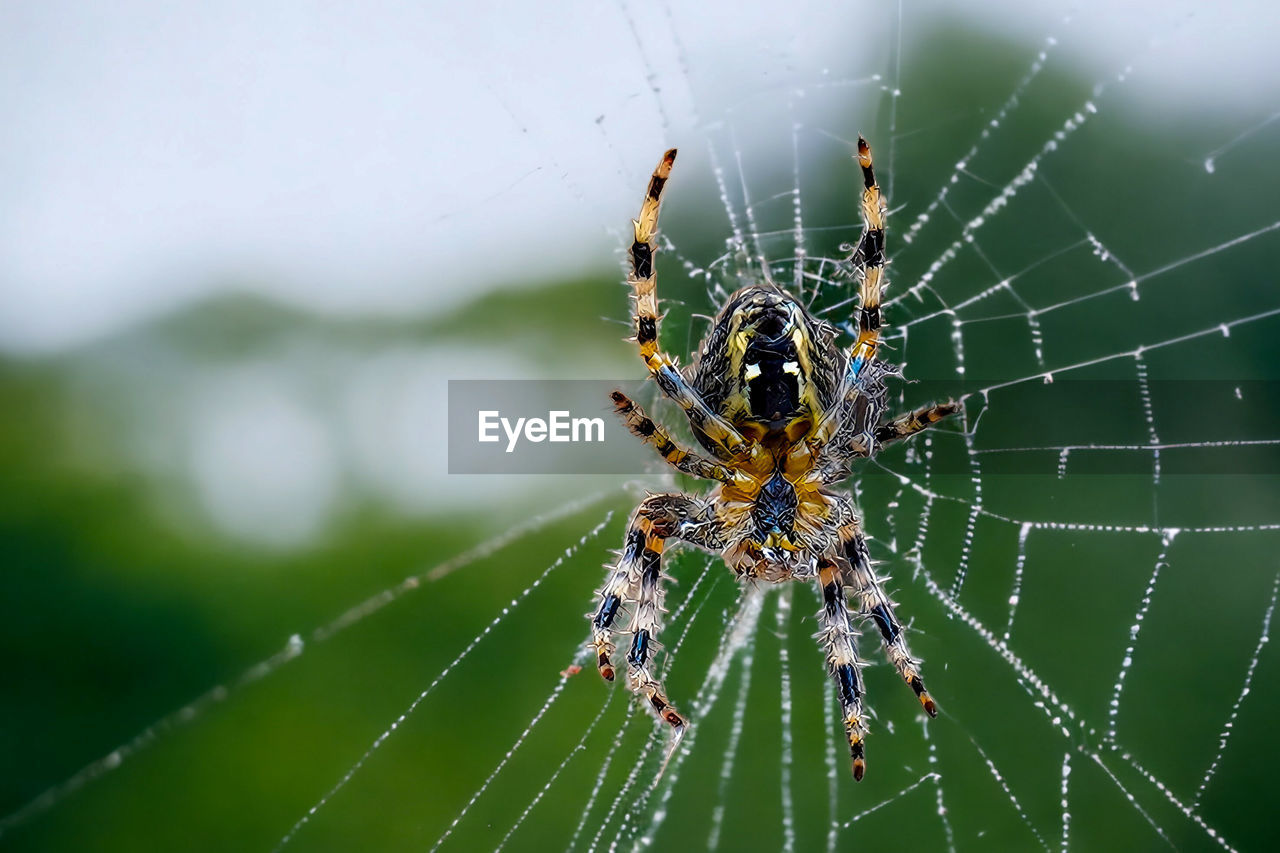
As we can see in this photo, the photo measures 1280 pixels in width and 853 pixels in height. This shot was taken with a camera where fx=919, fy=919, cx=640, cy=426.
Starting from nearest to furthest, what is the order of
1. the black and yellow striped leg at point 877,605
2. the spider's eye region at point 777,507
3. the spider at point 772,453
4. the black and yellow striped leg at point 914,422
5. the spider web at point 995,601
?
the spider at point 772,453 < the black and yellow striped leg at point 914,422 < the black and yellow striped leg at point 877,605 < the spider's eye region at point 777,507 < the spider web at point 995,601

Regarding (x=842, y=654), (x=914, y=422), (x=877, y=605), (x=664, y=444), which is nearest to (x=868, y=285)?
(x=914, y=422)

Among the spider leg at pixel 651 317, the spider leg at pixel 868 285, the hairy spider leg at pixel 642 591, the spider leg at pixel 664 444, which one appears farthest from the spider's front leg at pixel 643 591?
the spider leg at pixel 868 285

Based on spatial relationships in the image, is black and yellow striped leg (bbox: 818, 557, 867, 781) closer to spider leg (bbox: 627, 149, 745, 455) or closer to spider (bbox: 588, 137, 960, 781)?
spider (bbox: 588, 137, 960, 781)

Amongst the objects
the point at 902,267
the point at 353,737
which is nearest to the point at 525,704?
the point at 353,737

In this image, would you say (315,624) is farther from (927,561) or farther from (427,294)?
(927,561)

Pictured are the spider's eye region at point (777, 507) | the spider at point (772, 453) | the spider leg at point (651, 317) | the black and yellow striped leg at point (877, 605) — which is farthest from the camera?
the spider's eye region at point (777, 507)

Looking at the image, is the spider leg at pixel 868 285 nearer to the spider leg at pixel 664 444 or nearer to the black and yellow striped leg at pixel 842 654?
the spider leg at pixel 664 444

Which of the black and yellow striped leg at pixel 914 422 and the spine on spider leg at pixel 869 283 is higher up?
the spine on spider leg at pixel 869 283
